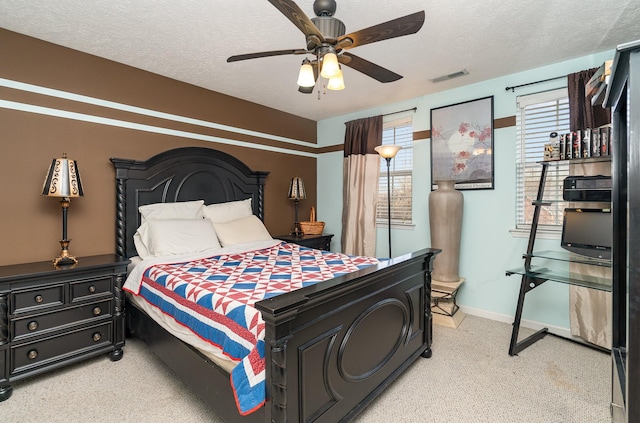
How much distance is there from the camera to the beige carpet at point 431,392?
5.99 ft

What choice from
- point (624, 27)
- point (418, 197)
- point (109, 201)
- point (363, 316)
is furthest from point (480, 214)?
point (109, 201)

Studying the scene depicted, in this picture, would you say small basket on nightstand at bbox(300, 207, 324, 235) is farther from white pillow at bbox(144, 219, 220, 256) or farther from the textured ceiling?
the textured ceiling

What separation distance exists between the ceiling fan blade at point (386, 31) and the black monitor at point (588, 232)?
206 centimetres

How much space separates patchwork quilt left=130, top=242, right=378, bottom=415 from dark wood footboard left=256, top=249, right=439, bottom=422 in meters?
0.12

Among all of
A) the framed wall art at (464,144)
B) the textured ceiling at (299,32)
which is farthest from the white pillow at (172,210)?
the framed wall art at (464,144)

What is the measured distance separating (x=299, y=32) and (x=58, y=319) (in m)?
2.75

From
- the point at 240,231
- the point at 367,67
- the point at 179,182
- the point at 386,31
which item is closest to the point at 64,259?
the point at 179,182

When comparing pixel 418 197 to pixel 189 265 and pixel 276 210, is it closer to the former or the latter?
pixel 276 210

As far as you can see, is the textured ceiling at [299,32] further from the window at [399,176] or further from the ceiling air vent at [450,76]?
the window at [399,176]

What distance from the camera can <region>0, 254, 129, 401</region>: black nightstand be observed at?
6.66ft

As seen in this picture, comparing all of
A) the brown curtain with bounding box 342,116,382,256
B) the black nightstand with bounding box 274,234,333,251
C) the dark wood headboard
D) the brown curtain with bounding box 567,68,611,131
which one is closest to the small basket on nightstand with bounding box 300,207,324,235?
the black nightstand with bounding box 274,234,333,251

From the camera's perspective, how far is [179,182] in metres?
3.33

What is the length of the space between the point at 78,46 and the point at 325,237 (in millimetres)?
3217

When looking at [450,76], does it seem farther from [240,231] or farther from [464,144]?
[240,231]
